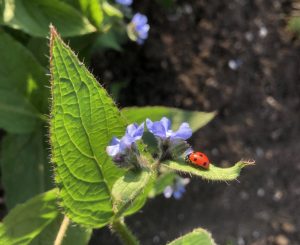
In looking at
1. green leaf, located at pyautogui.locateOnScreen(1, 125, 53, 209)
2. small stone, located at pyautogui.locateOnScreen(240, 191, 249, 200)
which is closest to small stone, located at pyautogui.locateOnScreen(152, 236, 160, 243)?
small stone, located at pyautogui.locateOnScreen(240, 191, 249, 200)

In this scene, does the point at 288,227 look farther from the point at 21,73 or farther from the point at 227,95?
the point at 21,73

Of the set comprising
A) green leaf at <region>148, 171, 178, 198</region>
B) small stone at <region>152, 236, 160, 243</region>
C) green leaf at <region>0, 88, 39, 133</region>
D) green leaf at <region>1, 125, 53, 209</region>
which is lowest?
small stone at <region>152, 236, 160, 243</region>

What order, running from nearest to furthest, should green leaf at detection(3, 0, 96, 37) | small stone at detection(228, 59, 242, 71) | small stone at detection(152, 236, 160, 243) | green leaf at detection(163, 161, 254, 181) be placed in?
green leaf at detection(163, 161, 254, 181) < green leaf at detection(3, 0, 96, 37) < small stone at detection(152, 236, 160, 243) < small stone at detection(228, 59, 242, 71)

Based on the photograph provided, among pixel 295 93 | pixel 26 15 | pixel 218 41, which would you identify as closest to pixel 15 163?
pixel 26 15

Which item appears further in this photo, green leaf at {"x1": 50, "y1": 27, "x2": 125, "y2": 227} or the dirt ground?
the dirt ground

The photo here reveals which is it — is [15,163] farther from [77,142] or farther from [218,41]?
[218,41]

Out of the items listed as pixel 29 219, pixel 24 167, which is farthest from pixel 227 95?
pixel 29 219

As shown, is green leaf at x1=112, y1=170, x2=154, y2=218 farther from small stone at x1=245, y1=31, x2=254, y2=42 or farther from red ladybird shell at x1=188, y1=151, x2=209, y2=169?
small stone at x1=245, y1=31, x2=254, y2=42
